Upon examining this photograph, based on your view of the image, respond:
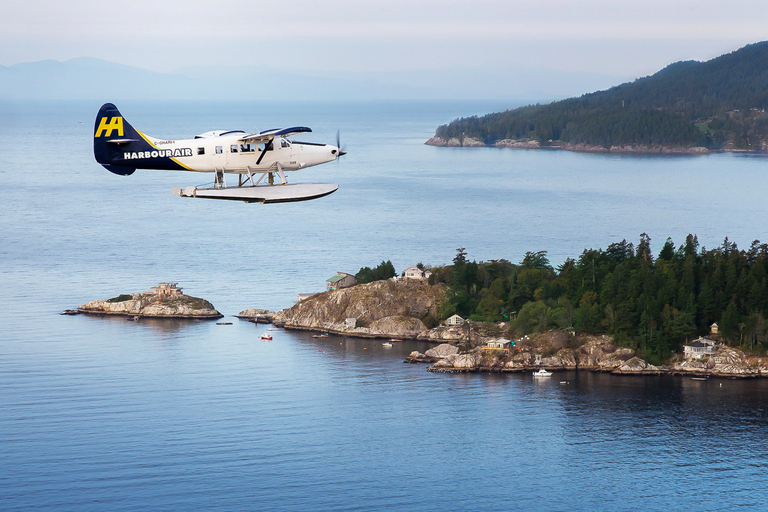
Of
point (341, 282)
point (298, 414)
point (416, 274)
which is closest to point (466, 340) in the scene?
point (416, 274)

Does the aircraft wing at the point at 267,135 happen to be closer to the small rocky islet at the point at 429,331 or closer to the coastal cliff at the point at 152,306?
the small rocky islet at the point at 429,331

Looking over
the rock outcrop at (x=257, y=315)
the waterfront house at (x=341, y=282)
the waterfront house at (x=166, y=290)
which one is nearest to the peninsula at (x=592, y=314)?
the waterfront house at (x=341, y=282)

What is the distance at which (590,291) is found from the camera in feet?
245

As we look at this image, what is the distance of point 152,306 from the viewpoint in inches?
3428

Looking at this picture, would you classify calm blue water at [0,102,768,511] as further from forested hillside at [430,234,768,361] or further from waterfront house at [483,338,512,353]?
forested hillside at [430,234,768,361]

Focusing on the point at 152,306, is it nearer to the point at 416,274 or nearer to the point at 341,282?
the point at 341,282

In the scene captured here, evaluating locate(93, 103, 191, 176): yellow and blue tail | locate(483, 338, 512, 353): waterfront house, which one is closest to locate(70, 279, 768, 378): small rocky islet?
locate(483, 338, 512, 353): waterfront house

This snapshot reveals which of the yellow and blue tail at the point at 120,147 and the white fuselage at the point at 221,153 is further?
the white fuselage at the point at 221,153

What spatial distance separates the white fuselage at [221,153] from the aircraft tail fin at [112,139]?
0.26 metres

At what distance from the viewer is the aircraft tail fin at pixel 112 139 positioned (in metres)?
33.1

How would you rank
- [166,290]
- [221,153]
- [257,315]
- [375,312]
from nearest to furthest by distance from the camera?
[221,153]
[375,312]
[257,315]
[166,290]

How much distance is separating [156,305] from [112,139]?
55.2 metres

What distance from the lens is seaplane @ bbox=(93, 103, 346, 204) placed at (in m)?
Result: 33.2

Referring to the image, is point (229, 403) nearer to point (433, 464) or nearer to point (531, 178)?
point (433, 464)
